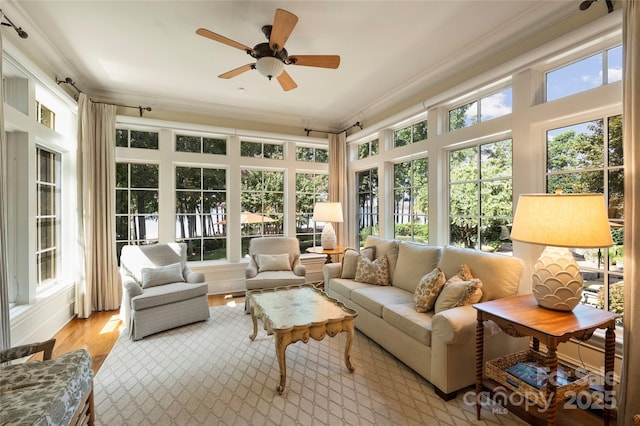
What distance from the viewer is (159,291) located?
10.5 ft

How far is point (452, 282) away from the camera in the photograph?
2.43 m

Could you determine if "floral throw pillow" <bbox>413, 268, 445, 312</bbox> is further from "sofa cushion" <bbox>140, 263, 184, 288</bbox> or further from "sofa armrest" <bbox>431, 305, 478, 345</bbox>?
"sofa cushion" <bbox>140, 263, 184, 288</bbox>

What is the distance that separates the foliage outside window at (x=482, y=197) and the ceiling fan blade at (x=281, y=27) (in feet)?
7.69

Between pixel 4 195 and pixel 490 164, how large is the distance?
14.1 ft

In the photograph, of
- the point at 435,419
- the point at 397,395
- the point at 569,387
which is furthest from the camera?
the point at 397,395

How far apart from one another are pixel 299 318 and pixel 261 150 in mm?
3484

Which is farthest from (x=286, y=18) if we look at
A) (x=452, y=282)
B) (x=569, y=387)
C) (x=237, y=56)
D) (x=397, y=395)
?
(x=569, y=387)

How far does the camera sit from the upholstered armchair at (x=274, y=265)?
12.2ft

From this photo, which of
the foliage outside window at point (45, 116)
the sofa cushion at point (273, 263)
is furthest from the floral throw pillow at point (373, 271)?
the foliage outside window at point (45, 116)

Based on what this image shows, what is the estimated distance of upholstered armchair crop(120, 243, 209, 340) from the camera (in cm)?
305

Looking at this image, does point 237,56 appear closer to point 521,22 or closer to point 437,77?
point 437,77

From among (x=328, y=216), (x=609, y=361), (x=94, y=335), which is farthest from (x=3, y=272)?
(x=609, y=361)

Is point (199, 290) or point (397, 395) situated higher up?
point (199, 290)

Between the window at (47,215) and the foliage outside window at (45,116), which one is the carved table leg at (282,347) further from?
the foliage outside window at (45,116)
